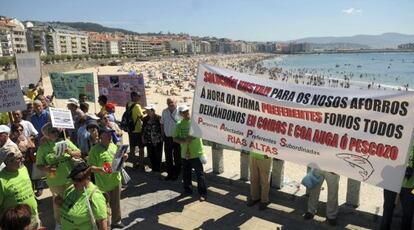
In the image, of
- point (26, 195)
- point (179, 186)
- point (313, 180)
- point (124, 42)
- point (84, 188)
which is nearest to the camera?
point (84, 188)

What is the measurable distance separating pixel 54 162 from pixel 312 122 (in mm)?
3583

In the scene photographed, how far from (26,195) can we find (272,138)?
334 cm

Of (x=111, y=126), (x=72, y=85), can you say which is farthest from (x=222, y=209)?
(x=72, y=85)

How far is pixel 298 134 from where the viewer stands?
5.47 meters

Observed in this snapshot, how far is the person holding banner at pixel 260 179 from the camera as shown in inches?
256

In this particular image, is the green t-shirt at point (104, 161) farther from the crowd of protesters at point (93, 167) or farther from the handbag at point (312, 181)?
the handbag at point (312, 181)

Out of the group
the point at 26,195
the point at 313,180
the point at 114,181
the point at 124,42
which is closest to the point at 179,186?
the point at 114,181

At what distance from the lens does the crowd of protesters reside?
374 cm

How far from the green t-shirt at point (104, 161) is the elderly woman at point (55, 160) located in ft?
0.75

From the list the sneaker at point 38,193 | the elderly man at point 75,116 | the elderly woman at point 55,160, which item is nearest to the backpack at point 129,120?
the elderly man at point 75,116

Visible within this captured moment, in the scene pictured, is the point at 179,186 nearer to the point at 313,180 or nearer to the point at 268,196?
the point at 268,196

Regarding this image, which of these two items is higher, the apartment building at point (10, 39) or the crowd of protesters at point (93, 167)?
the apartment building at point (10, 39)

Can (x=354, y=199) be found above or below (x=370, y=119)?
below

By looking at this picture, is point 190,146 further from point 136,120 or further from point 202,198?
point 136,120
